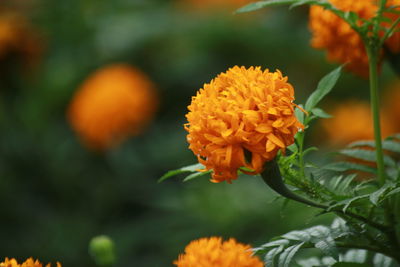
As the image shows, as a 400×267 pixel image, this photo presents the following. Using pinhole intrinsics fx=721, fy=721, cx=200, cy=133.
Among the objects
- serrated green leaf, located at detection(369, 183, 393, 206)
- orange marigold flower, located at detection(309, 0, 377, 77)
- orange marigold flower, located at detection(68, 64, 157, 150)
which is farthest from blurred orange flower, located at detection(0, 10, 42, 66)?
serrated green leaf, located at detection(369, 183, 393, 206)

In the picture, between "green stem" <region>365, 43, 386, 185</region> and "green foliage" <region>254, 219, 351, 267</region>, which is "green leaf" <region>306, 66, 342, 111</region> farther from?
"green foliage" <region>254, 219, 351, 267</region>

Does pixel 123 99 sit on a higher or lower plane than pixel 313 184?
higher

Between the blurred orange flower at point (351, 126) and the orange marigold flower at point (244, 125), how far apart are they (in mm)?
1849

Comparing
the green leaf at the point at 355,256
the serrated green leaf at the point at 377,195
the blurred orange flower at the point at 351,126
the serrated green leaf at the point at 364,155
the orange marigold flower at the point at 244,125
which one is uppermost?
the blurred orange flower at the point at 351,126

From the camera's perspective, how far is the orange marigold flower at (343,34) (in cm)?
129

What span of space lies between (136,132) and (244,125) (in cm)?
243

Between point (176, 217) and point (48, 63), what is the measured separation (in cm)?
163

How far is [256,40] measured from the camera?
3.91 metres

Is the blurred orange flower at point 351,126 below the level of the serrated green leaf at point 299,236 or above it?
above

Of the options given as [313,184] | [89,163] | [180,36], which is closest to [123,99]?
[89,163]

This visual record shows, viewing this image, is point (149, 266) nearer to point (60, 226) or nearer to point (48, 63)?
point (60, 226)

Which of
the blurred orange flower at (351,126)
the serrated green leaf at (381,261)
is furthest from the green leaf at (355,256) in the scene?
the blurred orange flower at (351,126)

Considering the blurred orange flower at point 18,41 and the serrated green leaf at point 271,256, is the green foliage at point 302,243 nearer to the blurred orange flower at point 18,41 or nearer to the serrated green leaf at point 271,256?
the serrated green leaf at point 271,256

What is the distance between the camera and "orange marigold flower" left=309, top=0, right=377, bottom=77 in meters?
1.29
